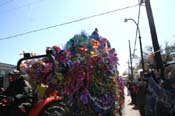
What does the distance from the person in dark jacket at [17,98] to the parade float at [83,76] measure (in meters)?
2.14

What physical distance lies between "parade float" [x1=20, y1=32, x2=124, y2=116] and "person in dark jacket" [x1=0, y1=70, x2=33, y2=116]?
7.01 feet

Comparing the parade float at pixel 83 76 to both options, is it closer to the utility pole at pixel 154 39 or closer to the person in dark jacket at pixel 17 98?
the person in dark jacket at pixel 17 98

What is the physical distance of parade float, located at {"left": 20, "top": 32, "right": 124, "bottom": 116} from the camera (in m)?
10.1

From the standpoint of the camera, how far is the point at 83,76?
1036cm

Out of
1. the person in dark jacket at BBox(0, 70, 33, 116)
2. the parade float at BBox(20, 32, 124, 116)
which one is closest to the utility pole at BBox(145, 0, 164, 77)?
the parade float at BBox(20, 32, 124, 116)

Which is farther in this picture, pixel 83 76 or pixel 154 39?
pixel 154 39

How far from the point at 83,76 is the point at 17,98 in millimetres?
4053

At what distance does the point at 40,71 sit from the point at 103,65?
2.07 metres

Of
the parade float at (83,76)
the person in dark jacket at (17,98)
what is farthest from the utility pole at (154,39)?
the person in dark jacket at (17,98)

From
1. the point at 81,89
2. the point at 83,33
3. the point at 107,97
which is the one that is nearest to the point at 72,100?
the point at 81,89

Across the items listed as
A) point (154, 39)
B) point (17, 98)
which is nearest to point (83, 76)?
point (17, 98)

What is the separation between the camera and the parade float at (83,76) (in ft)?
33.2

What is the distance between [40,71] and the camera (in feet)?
37.3

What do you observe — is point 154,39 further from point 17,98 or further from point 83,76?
point 17,98
